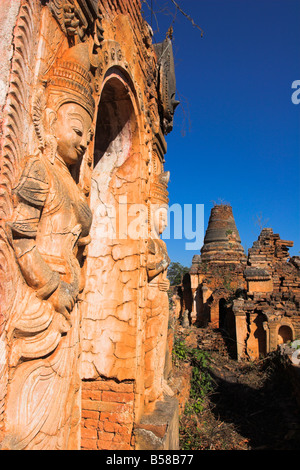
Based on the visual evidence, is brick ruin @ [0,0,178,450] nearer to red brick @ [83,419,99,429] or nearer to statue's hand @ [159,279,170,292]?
red brick @ [83,419,99,429]

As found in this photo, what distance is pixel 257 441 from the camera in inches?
198

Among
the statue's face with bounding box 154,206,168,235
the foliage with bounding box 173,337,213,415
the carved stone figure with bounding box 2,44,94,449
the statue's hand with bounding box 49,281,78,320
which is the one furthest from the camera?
the foliage with bounding box 173,337,213,415

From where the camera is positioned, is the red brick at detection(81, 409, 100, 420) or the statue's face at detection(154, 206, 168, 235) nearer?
the red brick at detection(81, 409, 100, 420)

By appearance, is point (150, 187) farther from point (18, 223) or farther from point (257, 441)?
point (257, 441)

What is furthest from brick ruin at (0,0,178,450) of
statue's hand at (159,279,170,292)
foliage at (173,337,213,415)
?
foliage at (173,337,213,415)

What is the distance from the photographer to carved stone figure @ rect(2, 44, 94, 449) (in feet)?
4.12

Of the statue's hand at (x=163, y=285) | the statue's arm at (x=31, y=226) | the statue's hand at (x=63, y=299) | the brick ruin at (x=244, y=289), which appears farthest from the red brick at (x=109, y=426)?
the brick ruin at (x=244, y=289)

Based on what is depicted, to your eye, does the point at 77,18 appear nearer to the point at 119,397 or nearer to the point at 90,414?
the point at 119,397

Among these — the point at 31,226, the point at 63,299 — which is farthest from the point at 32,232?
the point at 63,299

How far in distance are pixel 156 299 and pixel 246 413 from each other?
3979mm

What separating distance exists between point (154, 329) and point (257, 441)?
314 cm

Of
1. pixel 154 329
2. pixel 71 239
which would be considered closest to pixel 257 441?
pixel 154 329

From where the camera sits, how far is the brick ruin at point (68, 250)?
127cm

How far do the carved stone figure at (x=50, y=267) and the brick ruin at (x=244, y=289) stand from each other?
8.59 metres
